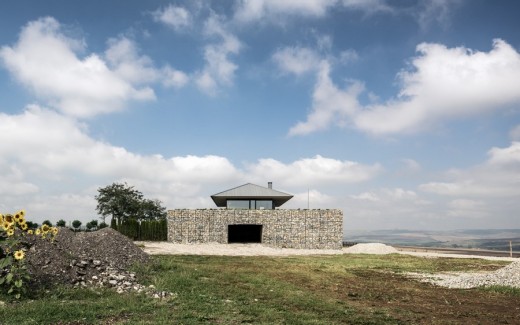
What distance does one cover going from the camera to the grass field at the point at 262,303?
901cm

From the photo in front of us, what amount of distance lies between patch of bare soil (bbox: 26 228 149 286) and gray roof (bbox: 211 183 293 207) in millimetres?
25859

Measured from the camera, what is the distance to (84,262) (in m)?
12.9

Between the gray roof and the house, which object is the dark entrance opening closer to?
the gray roof

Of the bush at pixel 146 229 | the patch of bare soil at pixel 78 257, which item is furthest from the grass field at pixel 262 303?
the bush at pixel 146 229

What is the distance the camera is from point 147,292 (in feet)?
37.7

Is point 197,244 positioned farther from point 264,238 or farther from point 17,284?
point 17,284

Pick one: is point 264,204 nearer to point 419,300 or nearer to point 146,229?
point 146,229

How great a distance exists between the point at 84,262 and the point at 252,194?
29673 mm

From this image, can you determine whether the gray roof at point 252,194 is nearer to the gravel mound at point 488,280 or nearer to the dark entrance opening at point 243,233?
the dark entrance opening at point 243,233

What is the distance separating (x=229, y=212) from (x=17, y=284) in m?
30.3

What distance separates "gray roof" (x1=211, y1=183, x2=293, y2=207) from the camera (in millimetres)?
42062

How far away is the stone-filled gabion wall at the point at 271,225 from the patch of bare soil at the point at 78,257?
2328cm

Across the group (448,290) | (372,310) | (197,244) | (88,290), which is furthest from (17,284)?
(197,244)


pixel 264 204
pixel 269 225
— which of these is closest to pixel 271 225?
pixel 269 225
